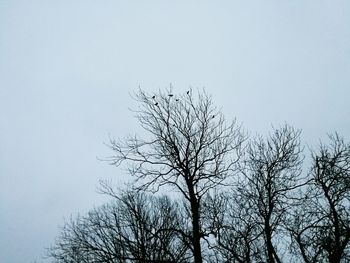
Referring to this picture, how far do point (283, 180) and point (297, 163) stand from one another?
0.99 meters

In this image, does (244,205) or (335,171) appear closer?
(335,171)

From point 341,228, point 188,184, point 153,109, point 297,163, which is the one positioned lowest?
point 341,228

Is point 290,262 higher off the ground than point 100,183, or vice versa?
point 100,183

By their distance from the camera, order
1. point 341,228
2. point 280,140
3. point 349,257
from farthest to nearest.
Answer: point 280,140 → point 349,257 → point 341,228

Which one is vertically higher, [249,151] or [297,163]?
[249,151]

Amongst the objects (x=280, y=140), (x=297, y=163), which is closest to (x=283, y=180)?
(x=297, y=163)

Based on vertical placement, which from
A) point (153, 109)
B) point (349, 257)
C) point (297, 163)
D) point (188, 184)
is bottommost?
point (349, 257)

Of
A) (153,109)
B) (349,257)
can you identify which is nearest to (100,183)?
(153,109)

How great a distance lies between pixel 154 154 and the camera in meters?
11.7

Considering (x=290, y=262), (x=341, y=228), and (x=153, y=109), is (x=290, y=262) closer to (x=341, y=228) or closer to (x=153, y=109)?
(x=341, y=228)

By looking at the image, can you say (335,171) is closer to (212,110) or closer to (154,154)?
(212,110)

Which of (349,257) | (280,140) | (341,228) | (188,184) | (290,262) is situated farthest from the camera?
(290,262)

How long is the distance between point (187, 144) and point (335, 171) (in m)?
6.34

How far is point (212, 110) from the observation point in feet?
40.3
